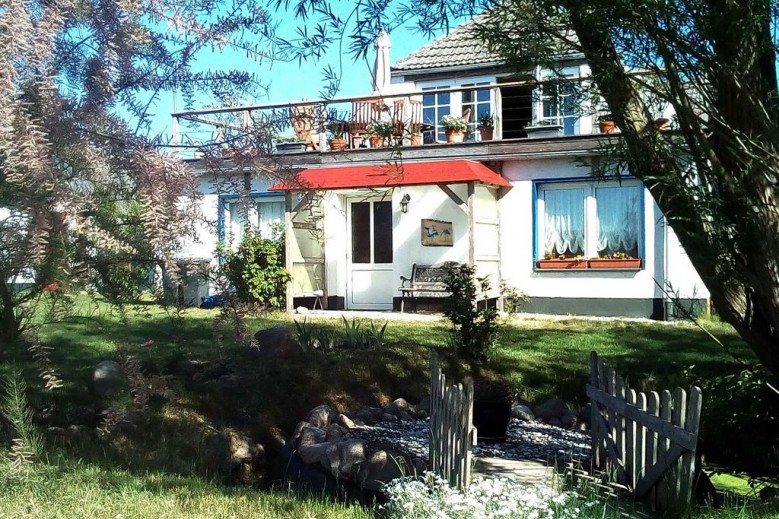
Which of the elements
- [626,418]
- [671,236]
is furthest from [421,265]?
[626,418]

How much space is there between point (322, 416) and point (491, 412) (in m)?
1.81

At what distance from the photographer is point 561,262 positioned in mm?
17500

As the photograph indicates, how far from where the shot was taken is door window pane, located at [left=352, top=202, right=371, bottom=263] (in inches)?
755

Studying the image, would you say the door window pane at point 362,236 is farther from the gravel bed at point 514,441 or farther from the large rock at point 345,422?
the large rock at point 345,422

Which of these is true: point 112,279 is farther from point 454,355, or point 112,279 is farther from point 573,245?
point 573,245

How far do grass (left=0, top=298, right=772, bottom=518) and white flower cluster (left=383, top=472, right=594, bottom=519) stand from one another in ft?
1.53

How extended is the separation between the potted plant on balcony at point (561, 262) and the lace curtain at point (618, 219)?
0.47 metres

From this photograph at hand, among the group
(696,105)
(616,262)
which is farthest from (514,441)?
(616,262)

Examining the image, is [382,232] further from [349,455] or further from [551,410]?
[349,455]

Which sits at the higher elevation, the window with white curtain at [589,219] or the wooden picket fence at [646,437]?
the window with white curtain at [589,219]

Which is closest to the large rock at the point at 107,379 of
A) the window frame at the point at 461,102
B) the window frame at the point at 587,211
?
the window frame at the point at 587,211

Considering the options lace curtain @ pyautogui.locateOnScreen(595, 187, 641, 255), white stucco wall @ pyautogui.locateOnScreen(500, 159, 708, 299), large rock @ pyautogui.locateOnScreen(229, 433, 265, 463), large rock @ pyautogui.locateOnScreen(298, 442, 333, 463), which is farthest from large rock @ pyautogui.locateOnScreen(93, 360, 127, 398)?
lace curtain @ pyautogui.locateOnScreen(595, 187, 641, 255)

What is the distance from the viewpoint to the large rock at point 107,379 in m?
8.66

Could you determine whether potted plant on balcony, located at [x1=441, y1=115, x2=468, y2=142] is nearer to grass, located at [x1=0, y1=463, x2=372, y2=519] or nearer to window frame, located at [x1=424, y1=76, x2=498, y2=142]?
window frame, located at [x1=424, y1=76, x2=498, y2=142]
